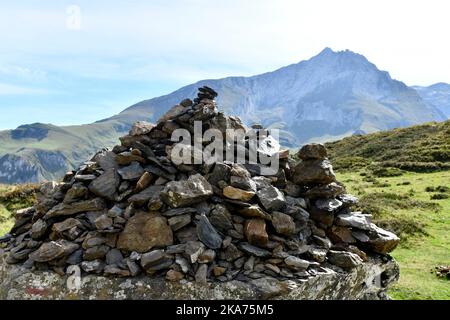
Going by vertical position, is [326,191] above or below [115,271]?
above

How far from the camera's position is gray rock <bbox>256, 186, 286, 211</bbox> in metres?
11.2

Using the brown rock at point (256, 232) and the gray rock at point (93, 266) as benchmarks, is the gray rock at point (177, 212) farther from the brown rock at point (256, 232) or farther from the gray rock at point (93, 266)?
the gray rock at point (93, 266)

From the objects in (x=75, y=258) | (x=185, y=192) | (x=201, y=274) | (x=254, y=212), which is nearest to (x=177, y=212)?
(x=185, y=192)

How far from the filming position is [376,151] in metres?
65.2

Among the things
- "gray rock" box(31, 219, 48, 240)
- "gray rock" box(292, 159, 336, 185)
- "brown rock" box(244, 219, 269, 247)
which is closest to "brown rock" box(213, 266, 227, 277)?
"brown rock" box(244, 219, 269, 247)

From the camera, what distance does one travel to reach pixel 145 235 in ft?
33.8

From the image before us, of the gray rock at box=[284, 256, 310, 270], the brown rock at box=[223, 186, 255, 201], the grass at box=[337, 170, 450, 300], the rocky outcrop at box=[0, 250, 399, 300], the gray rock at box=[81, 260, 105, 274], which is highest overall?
the brown rock at box=[223, 186, 255, 201]

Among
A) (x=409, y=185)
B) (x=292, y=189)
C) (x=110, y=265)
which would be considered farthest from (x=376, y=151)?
(x=110, y=265)

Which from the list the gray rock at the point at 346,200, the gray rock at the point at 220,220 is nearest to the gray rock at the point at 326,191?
the gray rock at the point at 346,200

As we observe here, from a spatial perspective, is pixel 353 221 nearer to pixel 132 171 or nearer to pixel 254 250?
pixel 254 250

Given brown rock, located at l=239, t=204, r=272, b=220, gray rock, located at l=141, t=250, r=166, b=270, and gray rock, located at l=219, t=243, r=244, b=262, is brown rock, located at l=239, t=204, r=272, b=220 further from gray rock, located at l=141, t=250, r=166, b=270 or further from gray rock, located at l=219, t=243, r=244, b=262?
gray rock, located at l=141, t=250, r=166, b=270

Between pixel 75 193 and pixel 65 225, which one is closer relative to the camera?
pixel 65 225

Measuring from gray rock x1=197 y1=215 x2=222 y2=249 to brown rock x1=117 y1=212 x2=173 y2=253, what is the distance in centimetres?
74

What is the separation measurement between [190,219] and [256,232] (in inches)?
65.3
